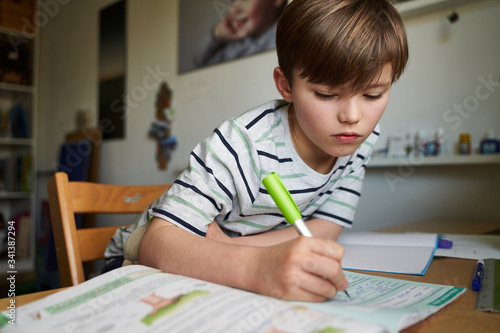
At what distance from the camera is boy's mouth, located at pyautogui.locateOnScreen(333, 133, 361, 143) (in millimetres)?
547

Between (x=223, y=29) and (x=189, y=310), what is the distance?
1.79 m

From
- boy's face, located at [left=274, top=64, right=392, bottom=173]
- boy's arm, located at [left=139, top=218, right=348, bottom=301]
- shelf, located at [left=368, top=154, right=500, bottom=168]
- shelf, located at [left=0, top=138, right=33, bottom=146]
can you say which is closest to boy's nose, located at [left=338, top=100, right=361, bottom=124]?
boy's face, located at [left=274, top=64, right=392, bottom=173]

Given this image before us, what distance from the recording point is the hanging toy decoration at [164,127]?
7.22ft

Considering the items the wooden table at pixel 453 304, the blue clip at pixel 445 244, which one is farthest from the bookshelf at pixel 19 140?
the blue clip at pixel 445 244

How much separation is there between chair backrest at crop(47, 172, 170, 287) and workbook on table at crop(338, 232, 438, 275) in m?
0.48

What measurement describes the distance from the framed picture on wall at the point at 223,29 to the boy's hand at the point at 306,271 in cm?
147

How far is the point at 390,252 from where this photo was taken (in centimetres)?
65

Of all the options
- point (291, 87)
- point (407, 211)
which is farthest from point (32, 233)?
point (291, 87)

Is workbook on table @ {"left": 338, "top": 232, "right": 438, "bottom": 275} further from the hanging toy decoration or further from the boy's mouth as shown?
the hanging toy decoration

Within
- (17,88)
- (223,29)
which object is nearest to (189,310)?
(223,29)

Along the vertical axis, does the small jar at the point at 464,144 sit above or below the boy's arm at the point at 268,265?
above

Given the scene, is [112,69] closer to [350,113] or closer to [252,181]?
[252,181]

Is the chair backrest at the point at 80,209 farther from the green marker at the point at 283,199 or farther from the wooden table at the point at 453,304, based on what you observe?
the green marker at the point at 283,199

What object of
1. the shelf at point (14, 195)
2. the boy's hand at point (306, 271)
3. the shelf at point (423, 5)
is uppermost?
the shelf at point (423, 5)
